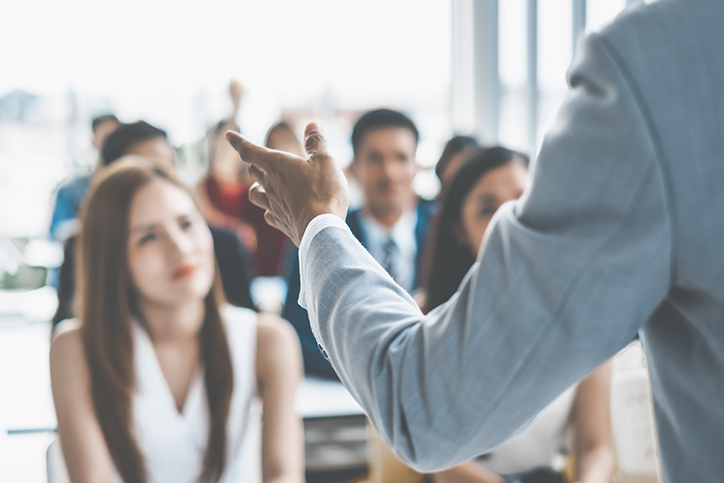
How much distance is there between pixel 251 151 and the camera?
2.64 feet

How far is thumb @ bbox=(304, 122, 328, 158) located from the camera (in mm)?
786

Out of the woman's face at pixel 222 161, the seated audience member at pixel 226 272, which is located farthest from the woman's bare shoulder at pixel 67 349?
the woman's face at pixel 222 161

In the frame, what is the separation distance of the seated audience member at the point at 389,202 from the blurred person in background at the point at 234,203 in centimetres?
96

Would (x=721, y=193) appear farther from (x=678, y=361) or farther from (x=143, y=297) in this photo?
(x=143, y=297)

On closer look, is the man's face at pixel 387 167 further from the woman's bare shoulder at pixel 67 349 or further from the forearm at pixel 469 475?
the woman's bare shoulder at pixel 67 349

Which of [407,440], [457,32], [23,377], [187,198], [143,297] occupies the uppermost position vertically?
[457,32]

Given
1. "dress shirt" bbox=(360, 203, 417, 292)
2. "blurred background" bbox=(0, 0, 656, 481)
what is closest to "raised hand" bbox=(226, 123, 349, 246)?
"dress shirt" bbox=(360, 203, 417, 292)

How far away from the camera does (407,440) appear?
60 cm

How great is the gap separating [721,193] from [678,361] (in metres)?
0.17

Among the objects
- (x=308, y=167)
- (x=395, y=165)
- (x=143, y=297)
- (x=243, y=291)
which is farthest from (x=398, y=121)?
(x=308, y=167)

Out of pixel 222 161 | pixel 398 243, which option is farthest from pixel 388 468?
pixel 222 161

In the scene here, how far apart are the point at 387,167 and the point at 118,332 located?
6.12 ft

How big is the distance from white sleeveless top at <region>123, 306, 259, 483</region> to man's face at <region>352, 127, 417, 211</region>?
1.56 metres

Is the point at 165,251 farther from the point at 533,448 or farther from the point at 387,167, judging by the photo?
the point at 387,167
